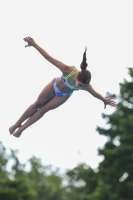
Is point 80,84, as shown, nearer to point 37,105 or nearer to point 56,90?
point 56,90

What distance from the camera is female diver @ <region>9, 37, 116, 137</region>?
1337 centimetres

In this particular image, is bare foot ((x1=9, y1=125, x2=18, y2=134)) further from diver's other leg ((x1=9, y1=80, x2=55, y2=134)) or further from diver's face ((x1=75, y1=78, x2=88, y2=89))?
diver's face ((x1=75, y1=78, x2=88, y2=89))

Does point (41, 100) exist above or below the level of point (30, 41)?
below

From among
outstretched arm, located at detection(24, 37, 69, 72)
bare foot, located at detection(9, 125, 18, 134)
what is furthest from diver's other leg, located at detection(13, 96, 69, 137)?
outstretched arm, located at detection(24, 37, 69, 72)

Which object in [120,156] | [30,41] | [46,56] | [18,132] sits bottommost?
[18,132]

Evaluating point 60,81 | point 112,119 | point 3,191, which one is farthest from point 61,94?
point 3,191

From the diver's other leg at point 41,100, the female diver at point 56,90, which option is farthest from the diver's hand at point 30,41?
the diver's other leg at point 41,100

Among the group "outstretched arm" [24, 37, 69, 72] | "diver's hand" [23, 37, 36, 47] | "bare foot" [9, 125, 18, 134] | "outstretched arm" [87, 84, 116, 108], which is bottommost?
"outstretched arm" [87, 84, 116, 108]

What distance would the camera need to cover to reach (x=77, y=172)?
55.3 m

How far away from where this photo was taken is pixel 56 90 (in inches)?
554

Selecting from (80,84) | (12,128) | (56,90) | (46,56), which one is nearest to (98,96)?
(80,84)

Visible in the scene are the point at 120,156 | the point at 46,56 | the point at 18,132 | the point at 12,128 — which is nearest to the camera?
the point at 46,56

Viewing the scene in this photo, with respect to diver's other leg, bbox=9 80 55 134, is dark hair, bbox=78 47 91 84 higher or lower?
lower

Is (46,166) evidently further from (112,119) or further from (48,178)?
(112,119)
